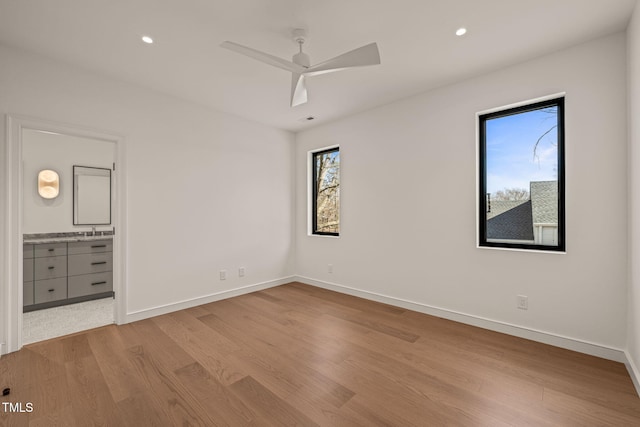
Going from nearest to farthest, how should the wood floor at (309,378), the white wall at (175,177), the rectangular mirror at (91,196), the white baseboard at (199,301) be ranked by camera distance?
the wood floor at (309,378) < the white wall at (175,177) < the white baseboard at (199,301) < the rectangular mirror at (91,196)

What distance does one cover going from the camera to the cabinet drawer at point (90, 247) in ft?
13.0

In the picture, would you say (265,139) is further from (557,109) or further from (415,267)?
(557,109)

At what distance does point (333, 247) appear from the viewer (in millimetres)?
4473

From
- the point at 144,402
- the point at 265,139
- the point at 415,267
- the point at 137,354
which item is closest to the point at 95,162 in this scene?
the point at 265,139

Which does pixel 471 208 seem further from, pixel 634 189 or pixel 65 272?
pixel 65 272

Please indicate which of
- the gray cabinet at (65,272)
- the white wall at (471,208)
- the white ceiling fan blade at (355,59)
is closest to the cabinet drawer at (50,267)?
the gray cabinet at (65,272)

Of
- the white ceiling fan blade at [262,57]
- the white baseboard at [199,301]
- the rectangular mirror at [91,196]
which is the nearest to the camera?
the white ceiling fan blade at [262,57]

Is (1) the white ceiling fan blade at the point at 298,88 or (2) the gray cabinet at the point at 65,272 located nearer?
(1) the white ceiling fan blade at the point at 298,88

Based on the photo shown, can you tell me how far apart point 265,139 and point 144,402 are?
3654mm

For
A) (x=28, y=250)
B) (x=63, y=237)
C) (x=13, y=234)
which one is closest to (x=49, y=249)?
(x=28, y=250)

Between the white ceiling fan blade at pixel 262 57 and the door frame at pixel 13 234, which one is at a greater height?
the white ceiling fan blade at pixel 262 57

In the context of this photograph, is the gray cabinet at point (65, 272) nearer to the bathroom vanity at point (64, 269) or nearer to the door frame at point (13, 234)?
the bathroom vanity at point (64, 269)

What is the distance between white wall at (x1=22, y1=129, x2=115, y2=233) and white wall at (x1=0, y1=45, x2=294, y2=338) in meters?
1.43

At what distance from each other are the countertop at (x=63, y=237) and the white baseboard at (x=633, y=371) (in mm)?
5785
